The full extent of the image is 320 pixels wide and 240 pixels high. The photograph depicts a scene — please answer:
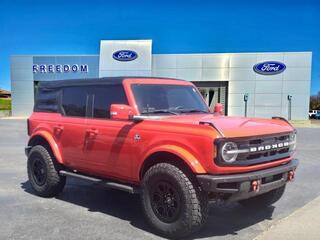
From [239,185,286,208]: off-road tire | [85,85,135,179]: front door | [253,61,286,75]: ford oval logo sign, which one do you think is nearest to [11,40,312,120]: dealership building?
[253,61,286,75]: ford oval logo sign

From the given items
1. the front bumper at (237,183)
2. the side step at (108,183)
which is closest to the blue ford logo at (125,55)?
the side step at (108,183)

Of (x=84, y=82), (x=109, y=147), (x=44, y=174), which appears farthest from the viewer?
(x=44, y=174)

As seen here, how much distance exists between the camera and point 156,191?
4.87 metres

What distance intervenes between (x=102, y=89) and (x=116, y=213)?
1.88 m

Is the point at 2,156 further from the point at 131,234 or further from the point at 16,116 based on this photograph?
the point at 16,116

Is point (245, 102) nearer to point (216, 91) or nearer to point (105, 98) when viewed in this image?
point (216, 91)

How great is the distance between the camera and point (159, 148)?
479 cm

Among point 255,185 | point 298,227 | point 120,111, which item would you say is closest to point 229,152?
point 255,185

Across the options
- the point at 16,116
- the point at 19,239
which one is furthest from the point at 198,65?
the point at 19,239

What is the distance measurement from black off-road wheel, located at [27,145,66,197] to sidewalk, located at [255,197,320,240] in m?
3.46

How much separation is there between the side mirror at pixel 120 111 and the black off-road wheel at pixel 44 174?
2.05 meters

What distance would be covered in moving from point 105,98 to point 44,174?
188cm

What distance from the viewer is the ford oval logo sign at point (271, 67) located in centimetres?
3378

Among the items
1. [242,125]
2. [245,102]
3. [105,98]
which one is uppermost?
[105,98]
